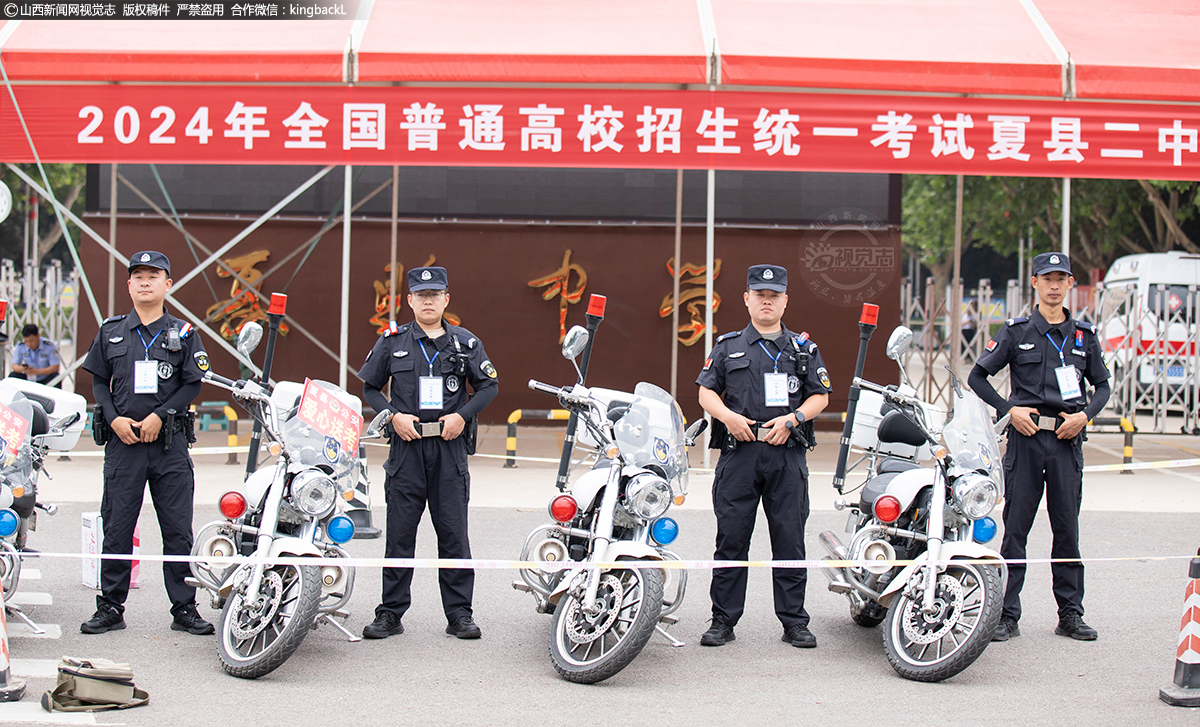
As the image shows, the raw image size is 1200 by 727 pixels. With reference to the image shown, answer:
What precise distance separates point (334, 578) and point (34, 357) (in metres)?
8.61

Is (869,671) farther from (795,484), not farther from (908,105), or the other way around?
(908,105)

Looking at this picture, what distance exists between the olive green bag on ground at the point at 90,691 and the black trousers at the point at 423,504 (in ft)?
4.38

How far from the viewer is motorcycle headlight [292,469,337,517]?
5.07 metres

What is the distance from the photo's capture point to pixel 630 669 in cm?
512

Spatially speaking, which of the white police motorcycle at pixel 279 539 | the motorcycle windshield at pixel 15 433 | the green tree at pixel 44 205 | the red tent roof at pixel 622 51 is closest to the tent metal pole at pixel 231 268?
the red tent roof at pixel 622 51

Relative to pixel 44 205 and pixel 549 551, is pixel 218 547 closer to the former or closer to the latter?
pixel 549 551

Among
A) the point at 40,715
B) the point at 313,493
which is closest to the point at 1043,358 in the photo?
the point at 313,493

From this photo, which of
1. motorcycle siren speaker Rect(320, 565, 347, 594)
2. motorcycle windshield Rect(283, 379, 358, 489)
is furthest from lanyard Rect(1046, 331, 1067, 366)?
motorcycle siren speaker Rect(320, 565, 347, 594)

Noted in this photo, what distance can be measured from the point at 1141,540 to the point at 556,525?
15.9 ft

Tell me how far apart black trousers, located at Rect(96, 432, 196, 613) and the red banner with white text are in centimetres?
464

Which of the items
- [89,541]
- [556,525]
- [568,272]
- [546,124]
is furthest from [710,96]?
[89,541]

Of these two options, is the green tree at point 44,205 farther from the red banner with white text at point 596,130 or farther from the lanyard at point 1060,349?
the lanyard at point 1060,349

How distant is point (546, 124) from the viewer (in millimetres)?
9750

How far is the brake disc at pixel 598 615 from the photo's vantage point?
15.7 feet
